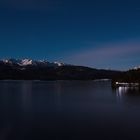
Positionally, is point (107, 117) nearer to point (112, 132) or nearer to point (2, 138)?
point (112, 132)

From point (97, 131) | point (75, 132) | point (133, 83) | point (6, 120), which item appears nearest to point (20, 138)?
point (75, 132)

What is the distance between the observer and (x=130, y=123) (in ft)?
151

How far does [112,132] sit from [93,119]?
1095 cm

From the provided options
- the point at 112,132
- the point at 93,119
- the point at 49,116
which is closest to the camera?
the point at 112,132

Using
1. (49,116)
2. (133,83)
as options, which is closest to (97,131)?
(49,116)

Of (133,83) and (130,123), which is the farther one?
(133,83)

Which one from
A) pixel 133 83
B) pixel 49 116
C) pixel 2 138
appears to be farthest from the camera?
pixel 133 83

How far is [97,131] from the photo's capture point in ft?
132

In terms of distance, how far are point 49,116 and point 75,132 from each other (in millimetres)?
15554

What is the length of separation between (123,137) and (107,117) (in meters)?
15.6

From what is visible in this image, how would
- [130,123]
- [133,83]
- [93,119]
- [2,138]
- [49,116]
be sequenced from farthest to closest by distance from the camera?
[133,83] → [49,116] → [93,119] → [130,123] → [2,138]

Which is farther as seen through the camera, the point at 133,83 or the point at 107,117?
the point at 133,83

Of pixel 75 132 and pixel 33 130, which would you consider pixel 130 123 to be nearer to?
pixel 75 132

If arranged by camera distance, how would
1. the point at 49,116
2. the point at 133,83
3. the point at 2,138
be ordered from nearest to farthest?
1. the point at 2,138
2. the point at 49,116
3. the point at 133,83
